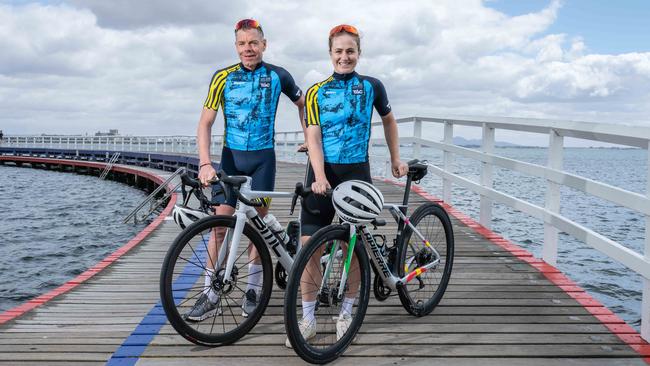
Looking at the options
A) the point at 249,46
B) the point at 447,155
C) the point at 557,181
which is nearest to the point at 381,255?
the point at 249,46

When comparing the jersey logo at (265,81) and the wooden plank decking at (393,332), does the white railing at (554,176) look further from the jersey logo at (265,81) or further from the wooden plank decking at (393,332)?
the jersey logo at (265,81)

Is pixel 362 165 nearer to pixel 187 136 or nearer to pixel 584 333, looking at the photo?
pixel 584 333

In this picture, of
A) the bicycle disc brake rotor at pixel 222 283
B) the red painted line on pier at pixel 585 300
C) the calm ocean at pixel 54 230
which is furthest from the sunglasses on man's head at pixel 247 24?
the calm ocean at pixel 54 230

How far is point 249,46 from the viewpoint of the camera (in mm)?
3980

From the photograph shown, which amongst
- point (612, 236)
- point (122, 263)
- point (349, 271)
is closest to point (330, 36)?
point (349, 271)

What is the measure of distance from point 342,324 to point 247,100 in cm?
153

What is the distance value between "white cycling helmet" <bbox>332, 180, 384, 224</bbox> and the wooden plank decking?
0.84m

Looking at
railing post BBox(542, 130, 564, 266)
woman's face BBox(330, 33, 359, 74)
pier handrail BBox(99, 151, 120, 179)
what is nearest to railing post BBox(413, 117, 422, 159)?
railing post BBox(542, 130, 564, 266)

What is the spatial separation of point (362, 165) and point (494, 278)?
2390 mm

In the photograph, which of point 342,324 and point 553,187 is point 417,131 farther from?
point 342,324

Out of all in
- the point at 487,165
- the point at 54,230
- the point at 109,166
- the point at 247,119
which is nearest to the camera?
the point at 247,119

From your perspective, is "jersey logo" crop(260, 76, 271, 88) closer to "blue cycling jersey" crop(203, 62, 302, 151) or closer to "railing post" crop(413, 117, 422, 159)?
"blue cycling jersey" crop(203, 62, 302, 151)

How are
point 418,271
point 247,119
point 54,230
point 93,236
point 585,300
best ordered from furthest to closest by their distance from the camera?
point 54,230 < point 93,236 < point 585,300 < point 418,271 < point 247,119

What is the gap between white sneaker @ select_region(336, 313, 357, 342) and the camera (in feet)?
12.1
